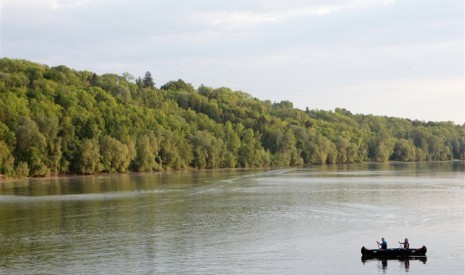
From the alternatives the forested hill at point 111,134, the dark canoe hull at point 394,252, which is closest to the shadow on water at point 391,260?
the dark canoe hull at point 394,252

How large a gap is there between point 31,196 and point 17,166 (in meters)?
32.2

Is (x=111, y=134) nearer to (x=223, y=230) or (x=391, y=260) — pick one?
(x=223, y=230)

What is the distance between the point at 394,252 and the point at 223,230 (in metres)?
14.6

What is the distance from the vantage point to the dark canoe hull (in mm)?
38750

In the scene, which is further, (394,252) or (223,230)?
(223,230)

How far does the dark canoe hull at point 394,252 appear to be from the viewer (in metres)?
38.8

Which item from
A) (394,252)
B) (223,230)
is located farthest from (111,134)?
(394,252)

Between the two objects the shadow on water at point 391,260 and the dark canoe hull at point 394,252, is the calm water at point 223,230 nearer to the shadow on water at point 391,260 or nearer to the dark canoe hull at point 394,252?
the shadow on water at point 391,260

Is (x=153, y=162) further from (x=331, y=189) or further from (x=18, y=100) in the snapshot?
(x=331, y=189)

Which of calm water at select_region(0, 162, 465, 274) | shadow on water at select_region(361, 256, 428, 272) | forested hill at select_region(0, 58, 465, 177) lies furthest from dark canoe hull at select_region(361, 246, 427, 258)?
forested hill at select_region(0, 58, 465, 177)

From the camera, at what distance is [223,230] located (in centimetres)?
4916

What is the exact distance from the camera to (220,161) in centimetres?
16275

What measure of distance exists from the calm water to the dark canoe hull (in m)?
0.70

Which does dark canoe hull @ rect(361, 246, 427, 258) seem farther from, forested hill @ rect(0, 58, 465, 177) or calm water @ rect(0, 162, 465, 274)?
forested hill @ rect(0, 58, 465, 177)
